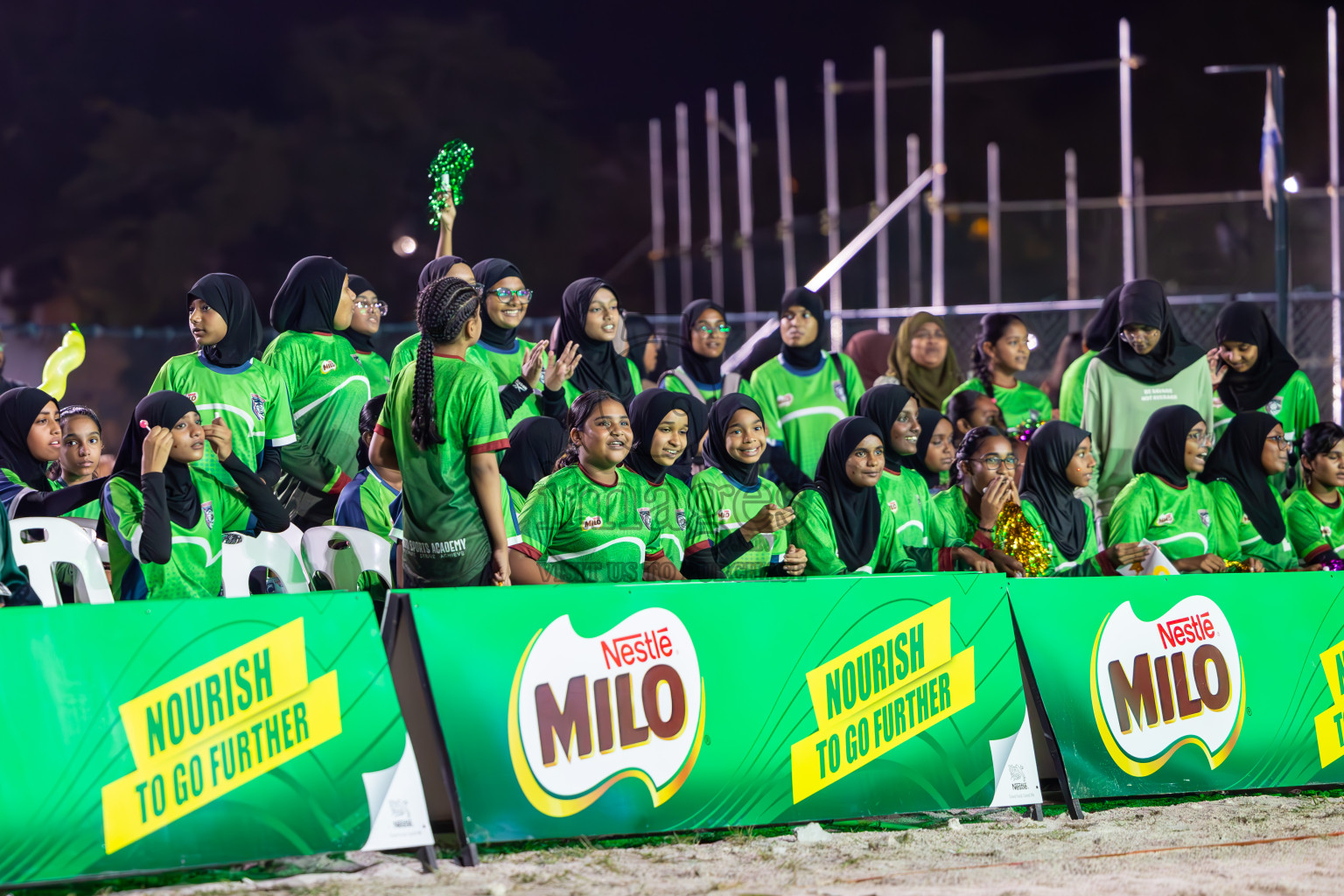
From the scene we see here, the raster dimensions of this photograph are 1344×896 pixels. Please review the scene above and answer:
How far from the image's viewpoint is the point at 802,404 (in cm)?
779

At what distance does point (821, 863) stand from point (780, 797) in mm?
370

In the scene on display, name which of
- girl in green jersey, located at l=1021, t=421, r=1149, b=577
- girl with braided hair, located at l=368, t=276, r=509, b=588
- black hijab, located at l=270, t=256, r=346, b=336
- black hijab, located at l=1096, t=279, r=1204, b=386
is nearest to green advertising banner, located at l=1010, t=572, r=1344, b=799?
girl in green jersey, located at l=1021, t=421, r=1149, b=577

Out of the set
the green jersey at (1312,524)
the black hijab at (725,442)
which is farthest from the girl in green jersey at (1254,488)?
the black hijab at (725,442)

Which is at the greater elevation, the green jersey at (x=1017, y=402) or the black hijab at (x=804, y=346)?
the black hijab at (x=804, y=346)

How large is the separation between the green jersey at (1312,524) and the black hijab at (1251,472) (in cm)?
22

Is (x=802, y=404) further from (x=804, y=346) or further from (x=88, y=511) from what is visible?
(x=88, y=511)

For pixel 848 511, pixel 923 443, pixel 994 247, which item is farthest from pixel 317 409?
→ pixel 994 247

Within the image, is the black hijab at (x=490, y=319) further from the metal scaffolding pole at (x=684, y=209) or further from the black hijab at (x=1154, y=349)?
A: the metal scaffolding pole at (x=684, y=209)

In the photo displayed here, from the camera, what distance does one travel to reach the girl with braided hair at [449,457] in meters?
4.88

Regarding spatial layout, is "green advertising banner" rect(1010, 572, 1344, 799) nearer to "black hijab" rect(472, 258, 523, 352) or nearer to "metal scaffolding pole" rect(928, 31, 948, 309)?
"black hijab" rect(472, 258, 523, 352)

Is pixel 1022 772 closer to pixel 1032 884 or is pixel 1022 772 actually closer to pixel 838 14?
pixel 1032 884

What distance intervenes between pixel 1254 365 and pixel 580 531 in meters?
4.89

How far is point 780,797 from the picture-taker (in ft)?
15.0

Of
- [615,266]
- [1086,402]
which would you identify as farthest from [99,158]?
[1086,402]
